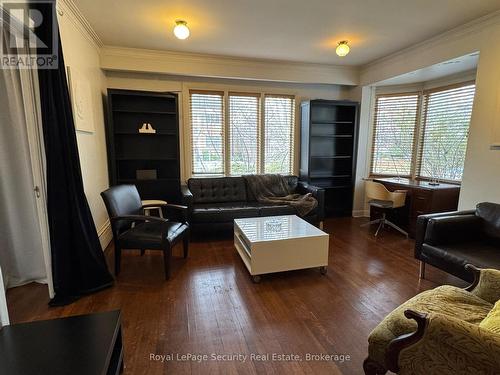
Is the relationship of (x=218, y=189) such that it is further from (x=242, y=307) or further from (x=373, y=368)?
(x=373, y=368)

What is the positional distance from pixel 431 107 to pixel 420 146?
2.02ft

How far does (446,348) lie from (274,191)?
337cm

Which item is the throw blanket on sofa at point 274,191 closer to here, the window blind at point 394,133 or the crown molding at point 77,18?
the window blind at point 394,133

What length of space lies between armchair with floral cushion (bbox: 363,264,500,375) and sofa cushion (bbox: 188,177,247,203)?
302cm

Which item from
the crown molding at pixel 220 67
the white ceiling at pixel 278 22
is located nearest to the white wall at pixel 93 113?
the white ceiling at pixel 278 22

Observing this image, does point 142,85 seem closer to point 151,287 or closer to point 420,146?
point 151,287

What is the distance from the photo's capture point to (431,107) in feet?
13.7

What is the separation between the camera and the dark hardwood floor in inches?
65.4

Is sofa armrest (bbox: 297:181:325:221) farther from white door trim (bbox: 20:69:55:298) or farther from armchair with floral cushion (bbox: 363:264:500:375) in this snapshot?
white door trim (bbox: 20:69:55:298)

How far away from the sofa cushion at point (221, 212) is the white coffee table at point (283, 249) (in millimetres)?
790

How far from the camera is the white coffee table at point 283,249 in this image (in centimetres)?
245

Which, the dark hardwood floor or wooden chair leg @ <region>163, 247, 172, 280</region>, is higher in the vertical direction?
wooden chair leg @ <region>163, 247, 172, 280</region>

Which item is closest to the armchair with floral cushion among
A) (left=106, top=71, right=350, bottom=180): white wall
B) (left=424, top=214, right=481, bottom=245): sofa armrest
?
(left=424, top=214, right=481, bottom=245): sofa armrest

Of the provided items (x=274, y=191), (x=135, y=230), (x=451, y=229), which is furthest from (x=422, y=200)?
(x=135, y=230)
